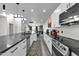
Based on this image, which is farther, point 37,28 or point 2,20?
point 37,28

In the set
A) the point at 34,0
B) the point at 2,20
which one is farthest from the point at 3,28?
the point at 34,0

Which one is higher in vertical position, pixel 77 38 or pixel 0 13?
pixel 0 13

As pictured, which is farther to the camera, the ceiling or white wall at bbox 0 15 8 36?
white wall at bbox 0 15 8 36

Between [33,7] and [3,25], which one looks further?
[3,25]

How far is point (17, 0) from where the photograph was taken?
1.38 m

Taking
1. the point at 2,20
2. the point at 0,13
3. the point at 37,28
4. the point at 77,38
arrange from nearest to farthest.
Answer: the point at 77,38, the point at 0,13, the point at 2,20, the point at 37,28

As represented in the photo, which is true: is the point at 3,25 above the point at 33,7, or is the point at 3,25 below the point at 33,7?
below

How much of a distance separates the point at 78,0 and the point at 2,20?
5.25 m

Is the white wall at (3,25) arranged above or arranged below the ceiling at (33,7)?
below

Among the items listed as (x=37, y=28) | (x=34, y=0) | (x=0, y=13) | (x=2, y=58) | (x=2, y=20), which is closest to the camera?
(x=2, y=58)

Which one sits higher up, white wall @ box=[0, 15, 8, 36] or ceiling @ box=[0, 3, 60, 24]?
ceiling @ box=[0, 3, 60, 24]

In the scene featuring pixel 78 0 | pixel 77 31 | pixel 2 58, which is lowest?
pixel 2 58

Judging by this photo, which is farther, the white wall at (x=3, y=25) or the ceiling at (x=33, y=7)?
the white wall at (x=3, y=25)

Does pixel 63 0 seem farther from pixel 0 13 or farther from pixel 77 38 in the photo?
pixel 0 13
